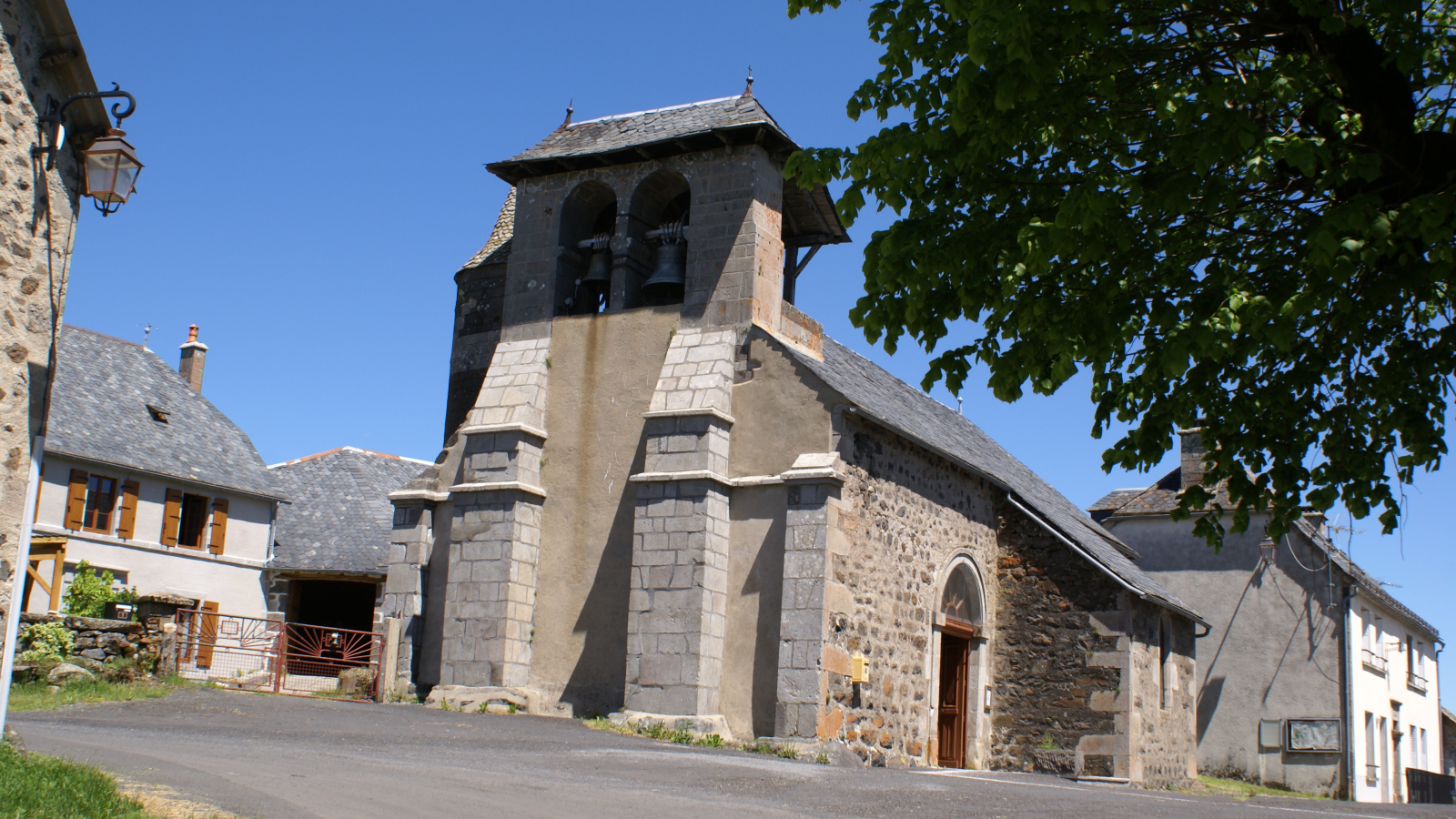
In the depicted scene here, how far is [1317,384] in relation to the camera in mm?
7055

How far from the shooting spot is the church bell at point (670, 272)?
15141mm

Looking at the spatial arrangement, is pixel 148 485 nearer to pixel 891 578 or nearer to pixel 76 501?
pixel 76 501

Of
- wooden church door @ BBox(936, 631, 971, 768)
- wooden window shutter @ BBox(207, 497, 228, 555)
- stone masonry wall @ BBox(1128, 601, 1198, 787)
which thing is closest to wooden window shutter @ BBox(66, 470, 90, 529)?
wooden window shutter @ BBox(207, 497, 228, 555)

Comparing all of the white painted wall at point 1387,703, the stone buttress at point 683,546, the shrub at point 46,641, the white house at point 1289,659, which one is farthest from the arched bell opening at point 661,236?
the white painted wall at point 1387,703

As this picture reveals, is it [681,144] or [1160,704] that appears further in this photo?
[1160,704]

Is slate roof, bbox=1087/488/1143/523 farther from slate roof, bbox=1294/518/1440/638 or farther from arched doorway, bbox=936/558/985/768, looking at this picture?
arched doorway, bbox=936/558/985/768

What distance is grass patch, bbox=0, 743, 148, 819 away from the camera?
17.9 feet

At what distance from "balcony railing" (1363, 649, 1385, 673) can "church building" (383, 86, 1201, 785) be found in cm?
883

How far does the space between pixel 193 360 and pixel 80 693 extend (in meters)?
20.0

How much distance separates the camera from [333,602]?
27.3m

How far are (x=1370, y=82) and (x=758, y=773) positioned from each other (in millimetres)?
6752

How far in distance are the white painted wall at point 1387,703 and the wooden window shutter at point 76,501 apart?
80.0 feet

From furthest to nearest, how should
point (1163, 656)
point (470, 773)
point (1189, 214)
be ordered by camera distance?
point (1163, 656), point (470, 773), point (1189, 214)

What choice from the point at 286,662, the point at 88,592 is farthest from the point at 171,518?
the point at 286,662
